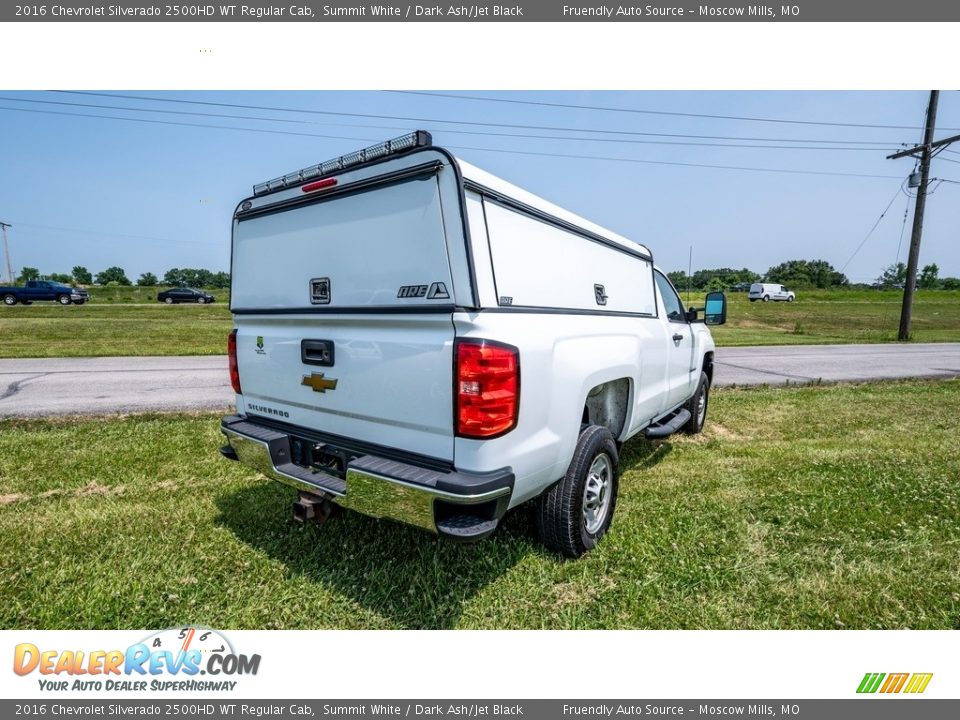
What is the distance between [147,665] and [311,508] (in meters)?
1.01

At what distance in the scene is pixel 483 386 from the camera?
224 centimetres

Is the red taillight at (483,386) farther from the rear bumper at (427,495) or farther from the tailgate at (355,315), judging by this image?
the rear bumper at (427,495)

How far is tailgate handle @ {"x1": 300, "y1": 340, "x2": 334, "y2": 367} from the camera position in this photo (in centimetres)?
279

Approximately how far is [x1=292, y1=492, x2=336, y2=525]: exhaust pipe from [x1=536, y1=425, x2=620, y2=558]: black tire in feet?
4.46

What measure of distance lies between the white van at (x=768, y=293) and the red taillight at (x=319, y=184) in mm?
56937

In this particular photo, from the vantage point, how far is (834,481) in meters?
4.30

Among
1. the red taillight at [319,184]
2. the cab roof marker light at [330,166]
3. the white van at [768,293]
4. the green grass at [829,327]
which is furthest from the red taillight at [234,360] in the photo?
the white van at [768,293]

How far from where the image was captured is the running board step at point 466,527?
2.23m

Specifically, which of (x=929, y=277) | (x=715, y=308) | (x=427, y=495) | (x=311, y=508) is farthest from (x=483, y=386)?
(x=929, y=277)

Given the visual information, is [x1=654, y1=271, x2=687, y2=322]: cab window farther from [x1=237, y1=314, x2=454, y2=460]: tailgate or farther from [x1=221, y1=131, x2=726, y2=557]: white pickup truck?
[x1=237, y1=314, x2=454, y2=460]: tailgate

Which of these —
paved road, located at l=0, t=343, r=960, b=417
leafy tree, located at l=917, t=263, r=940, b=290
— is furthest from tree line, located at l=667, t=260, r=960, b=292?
paved road, located at l=0, t=343, r=960, b=417

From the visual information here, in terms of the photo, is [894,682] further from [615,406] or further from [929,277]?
[929,277]

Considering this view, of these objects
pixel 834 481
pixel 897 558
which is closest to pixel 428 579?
pixel 897 558

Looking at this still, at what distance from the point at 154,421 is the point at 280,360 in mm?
4352
